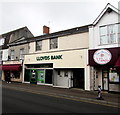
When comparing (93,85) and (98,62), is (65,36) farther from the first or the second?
(93,85)

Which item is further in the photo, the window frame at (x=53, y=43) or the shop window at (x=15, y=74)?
the shop window at (x=15, y=74)

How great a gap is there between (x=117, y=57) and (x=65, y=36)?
6.89 metres

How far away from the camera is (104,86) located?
1413cm

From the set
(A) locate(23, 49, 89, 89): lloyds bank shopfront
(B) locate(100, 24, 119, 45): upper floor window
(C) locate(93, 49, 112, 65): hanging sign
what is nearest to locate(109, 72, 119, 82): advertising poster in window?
(C) locate(93, 49, 112, 65): hanging sign

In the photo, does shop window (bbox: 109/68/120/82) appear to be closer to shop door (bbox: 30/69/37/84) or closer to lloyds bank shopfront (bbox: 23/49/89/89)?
lloyds bank shopfront (bbox: 23/49/89/89)

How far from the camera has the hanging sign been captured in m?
13.2

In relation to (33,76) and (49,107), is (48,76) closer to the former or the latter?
(33,76)

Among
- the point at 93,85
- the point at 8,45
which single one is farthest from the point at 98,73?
the point at 8,45

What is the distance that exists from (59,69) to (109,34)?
7.32m

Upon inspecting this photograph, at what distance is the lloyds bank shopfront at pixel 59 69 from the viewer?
1534 centimetres

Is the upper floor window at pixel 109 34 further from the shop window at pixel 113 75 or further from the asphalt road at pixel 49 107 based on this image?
the asphalt road at pixel 49 107

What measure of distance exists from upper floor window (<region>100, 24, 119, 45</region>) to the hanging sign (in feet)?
3.35


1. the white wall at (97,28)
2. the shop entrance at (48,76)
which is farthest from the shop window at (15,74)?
the white wall at (97,28)

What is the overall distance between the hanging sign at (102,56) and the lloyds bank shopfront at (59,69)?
1.30 metres
